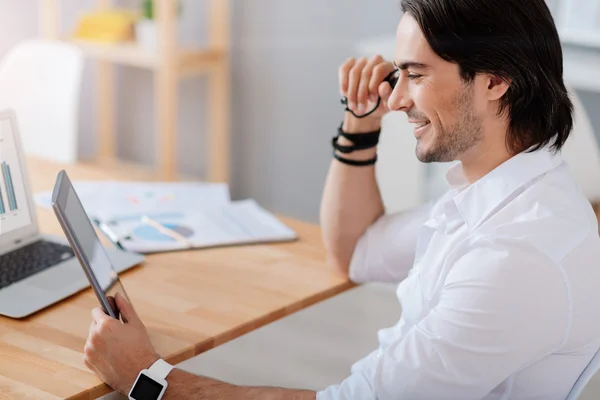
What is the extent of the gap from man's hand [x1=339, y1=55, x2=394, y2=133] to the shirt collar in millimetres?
360

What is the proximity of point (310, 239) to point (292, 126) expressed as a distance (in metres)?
2.03

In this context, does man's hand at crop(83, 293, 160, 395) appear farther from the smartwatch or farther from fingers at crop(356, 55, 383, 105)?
fingers at crop(356, 55, 383, 105)

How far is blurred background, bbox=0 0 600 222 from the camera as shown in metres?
3.67

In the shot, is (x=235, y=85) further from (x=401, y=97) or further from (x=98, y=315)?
(x=98, y=315)

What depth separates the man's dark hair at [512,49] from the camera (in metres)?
1.34

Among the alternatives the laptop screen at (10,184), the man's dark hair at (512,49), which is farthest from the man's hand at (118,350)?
the man's dark hair at (512,49)

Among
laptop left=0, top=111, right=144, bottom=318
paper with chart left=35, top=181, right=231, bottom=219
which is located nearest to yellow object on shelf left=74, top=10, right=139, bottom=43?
paper with chart left=35, top=181, right=231, bottom=219

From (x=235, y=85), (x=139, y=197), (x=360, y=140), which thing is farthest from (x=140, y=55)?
(x=360, y=140)

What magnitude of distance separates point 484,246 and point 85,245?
1.78 feet

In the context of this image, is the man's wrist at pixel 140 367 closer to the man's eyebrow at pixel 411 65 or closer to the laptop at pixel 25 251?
the laptop at pixel 25 251

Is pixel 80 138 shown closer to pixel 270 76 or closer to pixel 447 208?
pixel 270 76

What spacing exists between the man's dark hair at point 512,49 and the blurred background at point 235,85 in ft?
6.27

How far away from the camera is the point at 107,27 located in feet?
12.2

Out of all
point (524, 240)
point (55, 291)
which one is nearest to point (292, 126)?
point (55, 291)
